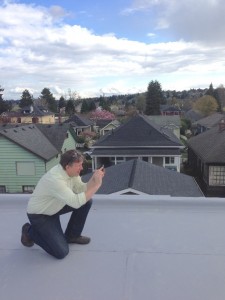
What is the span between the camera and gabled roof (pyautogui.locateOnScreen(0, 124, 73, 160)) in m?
19.6

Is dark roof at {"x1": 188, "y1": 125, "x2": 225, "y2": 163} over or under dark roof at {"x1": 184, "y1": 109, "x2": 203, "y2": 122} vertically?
under

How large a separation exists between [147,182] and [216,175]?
853 centimetres

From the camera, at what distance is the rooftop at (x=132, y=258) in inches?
96.8

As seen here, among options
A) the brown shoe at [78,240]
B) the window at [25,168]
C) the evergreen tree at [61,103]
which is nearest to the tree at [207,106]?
the evergreen tree at [61,103]

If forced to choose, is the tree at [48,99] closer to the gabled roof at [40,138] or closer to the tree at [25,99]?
the tree at [25,99]

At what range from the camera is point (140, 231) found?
344 centimetres

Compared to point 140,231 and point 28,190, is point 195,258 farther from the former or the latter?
point 28,190

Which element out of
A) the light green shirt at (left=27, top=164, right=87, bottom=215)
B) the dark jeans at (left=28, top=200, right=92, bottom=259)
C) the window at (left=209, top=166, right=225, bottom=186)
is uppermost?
the light green shirt at (left=27, top=164, right=87, bottom=215)

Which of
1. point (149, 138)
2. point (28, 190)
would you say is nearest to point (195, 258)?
point (28, 190)

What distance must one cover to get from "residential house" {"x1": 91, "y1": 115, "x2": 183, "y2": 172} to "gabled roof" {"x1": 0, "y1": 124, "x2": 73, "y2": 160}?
121 inches

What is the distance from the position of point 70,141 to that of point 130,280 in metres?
28.4

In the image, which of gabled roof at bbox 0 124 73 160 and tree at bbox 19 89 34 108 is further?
tree at bbox 19 89 34 108

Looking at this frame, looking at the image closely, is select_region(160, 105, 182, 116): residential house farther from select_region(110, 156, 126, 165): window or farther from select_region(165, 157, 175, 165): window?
select_region(165, 157, 175, 165): window

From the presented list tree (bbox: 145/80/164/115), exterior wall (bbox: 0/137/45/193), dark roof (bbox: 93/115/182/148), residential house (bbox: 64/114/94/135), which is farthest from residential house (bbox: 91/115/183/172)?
tree (bbox: 145/80/164/115)
